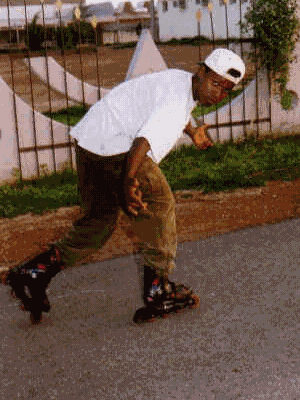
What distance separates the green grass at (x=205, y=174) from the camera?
7.31 meters

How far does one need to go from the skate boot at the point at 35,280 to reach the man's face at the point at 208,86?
123cm

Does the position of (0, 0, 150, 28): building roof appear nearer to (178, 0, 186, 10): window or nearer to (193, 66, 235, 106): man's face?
(178, 0, 186, 10): window

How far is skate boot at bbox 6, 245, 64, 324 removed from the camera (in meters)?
4.51

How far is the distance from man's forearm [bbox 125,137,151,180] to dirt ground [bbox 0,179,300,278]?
2004 millimetres

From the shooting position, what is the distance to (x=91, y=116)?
4328mm

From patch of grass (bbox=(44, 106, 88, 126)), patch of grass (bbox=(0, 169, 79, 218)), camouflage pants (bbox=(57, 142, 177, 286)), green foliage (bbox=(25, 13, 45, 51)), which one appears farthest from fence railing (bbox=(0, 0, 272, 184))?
green foliage (bbox=(25, 13, 45, 51))

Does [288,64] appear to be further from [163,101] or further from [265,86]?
[163,101]

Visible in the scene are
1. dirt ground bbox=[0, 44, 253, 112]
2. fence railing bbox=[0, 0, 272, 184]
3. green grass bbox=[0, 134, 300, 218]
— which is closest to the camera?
green grass bbox=[0, 134, 300, 218]

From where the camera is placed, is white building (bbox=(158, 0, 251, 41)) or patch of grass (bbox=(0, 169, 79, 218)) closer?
patch of grass (bbox=(0, 169, 79, 218))

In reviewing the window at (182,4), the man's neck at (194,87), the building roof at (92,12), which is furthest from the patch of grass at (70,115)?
the window at (182,4)

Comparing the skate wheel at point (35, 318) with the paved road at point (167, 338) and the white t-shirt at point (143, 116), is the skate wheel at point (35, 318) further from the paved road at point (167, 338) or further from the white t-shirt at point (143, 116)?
the white t-shirt at point (143, 116)

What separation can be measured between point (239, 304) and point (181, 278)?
684 millimetres

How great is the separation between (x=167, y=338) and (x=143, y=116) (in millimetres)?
1195

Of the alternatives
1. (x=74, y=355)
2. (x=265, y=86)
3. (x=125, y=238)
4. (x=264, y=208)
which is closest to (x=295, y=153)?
(x=265, y=86)
